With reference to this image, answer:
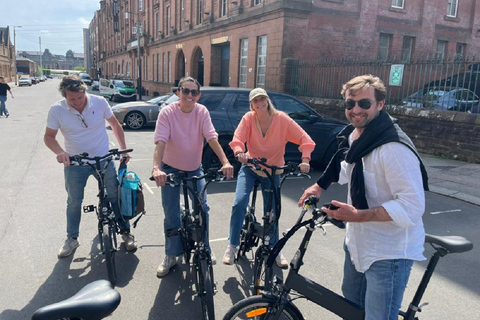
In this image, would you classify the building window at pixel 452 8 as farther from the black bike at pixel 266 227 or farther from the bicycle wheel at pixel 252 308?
the bicycle wheel at pixel 252 308

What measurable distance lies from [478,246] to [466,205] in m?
1.99

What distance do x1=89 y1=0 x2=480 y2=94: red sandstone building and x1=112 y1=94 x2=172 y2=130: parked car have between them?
214 inches

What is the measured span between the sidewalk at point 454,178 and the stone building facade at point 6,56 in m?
76.2

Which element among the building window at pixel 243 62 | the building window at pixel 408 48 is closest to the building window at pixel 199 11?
the building window at pixel 243 62

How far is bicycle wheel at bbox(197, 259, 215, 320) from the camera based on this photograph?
2.80m

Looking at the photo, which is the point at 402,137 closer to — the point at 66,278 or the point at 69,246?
the point at 66,278

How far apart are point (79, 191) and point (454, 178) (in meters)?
7.52

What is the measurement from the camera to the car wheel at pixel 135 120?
47.9 feet

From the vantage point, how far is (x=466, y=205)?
649 centimetres

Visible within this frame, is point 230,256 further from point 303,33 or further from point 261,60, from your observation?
point 261,60

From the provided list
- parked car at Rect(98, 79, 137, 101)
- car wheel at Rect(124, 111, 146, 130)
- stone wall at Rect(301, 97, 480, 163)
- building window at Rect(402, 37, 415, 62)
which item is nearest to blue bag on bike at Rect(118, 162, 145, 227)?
stone wall at Rect(301, 97, 480, 163)

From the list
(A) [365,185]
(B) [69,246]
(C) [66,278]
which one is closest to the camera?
(A) [365,185]

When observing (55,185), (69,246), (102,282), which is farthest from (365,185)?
(55,185)

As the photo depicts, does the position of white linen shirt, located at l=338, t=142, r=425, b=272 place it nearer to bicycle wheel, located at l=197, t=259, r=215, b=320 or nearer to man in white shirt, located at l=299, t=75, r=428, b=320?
man in white shirt, located at l=299, t=75, r=428, b=320
